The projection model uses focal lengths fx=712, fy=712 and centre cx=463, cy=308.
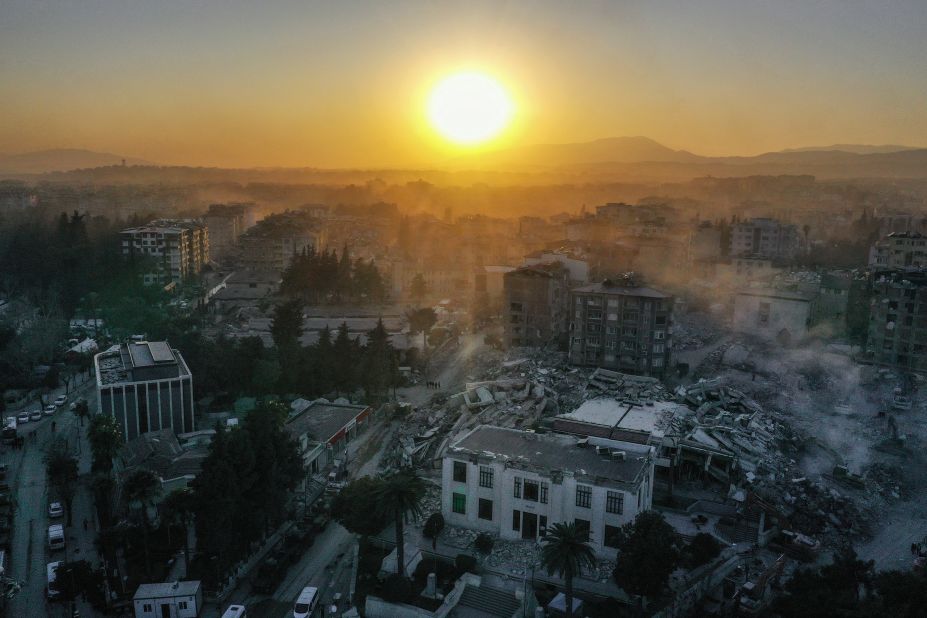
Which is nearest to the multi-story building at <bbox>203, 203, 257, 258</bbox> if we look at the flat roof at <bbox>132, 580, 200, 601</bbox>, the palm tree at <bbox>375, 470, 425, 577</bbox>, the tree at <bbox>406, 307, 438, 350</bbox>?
the tree at <bbox>406, 307, 438, 350</bbox>

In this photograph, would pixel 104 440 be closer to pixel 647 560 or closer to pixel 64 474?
pixel 64 474

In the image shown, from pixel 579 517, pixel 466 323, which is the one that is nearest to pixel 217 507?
pixel 579 517

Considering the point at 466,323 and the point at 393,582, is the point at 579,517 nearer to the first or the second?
the point at 393,582

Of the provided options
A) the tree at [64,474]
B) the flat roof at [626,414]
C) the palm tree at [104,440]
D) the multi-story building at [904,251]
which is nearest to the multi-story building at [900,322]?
the flat roof at [626,414]

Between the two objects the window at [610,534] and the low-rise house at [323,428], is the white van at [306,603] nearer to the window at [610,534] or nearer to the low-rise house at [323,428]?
the low-rise house at [323,428]

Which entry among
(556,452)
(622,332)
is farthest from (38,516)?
(622,332)

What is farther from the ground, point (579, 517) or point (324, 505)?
point (579, 517)
